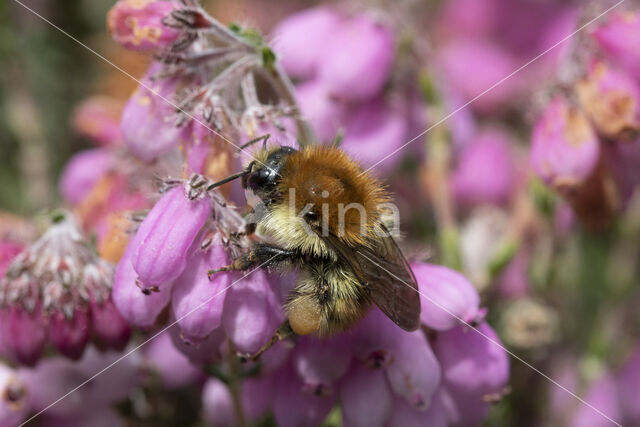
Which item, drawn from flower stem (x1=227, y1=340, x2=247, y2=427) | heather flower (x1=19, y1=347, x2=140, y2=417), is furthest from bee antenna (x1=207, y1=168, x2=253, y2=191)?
heather flower (x1=19, y1=347, x2=140, y2=417)

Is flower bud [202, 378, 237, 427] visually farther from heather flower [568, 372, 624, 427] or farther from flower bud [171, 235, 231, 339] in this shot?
heather flower [568, 372, 624, 427]

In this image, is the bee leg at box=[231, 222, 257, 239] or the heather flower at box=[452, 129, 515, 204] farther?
the heather flower at box=[452, 129, 515, 204]

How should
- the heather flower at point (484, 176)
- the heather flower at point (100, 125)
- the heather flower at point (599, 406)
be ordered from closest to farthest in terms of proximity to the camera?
the heather flower at point (599, 406) < the heather flower at point (100, 125) < the heather flower at point (484, 176)

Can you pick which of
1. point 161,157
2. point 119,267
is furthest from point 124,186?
point 119,267

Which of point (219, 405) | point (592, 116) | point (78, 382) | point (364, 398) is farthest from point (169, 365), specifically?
point (592, 116)

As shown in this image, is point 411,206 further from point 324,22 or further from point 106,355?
point 106,355

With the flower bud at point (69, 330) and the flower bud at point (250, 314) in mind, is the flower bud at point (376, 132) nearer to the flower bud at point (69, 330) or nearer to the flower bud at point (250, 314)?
the flower bud at point (250, 314)

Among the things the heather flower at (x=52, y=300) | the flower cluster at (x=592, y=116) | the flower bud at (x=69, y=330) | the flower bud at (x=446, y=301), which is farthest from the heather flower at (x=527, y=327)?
the flower bud at (x=69, y=330)
